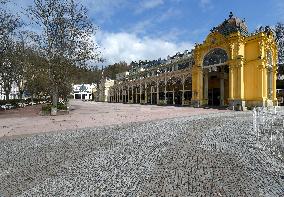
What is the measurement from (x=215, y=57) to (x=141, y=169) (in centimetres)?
3590

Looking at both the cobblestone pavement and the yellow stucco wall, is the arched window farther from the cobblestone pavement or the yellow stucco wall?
the cobblestone pavement

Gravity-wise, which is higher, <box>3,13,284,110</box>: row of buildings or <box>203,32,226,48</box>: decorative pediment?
<box>203,32,226,48</box>: decorative pediment

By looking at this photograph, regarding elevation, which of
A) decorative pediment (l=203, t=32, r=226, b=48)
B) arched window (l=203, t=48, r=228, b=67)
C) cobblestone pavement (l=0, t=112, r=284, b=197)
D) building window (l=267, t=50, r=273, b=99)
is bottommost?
cobblestone pavement (l=0, t=112, r=284, b=197)

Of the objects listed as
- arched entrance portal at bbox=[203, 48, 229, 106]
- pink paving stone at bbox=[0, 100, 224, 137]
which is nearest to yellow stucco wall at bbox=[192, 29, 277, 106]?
arched entrance portal at bbox=[203, 48, 229, 106]

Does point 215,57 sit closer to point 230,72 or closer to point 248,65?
point 230,72

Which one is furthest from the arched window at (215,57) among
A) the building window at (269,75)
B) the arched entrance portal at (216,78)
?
the building window at (269,75)

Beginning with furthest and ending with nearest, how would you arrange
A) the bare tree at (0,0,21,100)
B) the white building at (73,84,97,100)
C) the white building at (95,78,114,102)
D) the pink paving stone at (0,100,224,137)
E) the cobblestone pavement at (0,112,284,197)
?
the white building at (73,84,97,100) < the white building at (95,78,114,102) < the bare tree at (0,0,21,100) < the pink paving stone at (0,100,224,137) < the cobblestone pavement at (0,112,284,197)

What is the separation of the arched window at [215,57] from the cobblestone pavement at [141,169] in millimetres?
29940

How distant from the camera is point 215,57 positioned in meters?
39.9

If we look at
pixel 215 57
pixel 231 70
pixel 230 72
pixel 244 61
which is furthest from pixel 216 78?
pixel 244 61

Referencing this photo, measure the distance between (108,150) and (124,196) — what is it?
158 inches

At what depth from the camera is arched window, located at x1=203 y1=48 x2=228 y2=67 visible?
38.4m

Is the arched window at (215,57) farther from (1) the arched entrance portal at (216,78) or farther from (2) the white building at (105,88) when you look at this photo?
(2) the white building at (105,88)

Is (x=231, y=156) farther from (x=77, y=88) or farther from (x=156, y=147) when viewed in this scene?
(x=77, y=88)
